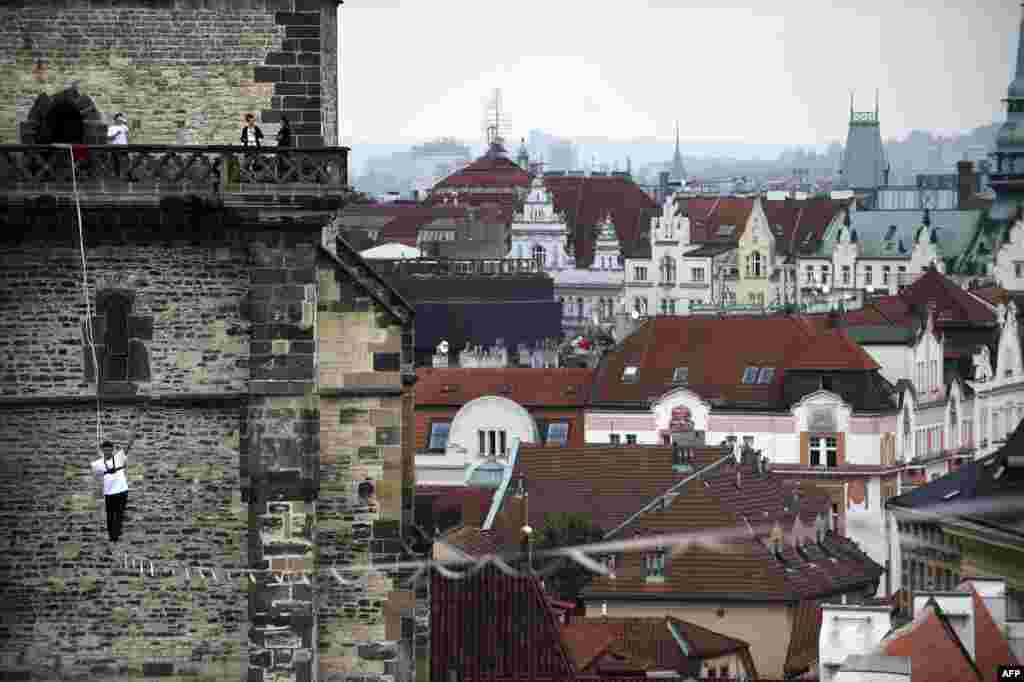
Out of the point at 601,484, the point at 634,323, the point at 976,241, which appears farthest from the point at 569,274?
the point at 601,484

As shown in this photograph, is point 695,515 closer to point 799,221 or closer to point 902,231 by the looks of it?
point 902,231

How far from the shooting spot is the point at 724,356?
107 metres

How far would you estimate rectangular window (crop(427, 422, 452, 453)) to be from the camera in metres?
99.0

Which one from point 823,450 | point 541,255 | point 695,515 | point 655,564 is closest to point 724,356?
point 823,450

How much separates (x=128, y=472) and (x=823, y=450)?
68.6m

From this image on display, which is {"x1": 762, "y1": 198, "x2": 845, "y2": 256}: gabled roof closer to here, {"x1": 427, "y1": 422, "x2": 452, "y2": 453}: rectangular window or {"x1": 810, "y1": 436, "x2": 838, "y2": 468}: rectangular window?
{"x1": 810, "y1": 436, "x2": 838, "y2": 468}: rectangular window

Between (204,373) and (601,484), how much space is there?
43129 mm

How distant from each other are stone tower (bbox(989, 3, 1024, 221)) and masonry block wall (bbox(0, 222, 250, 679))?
97.9 m

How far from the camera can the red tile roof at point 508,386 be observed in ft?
338

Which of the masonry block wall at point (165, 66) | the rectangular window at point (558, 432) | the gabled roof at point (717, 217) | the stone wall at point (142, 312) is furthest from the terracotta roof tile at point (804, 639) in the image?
the gabled roof at point (717, 217)

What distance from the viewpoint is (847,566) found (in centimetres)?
7088

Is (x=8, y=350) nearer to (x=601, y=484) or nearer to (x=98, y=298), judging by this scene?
(x=98, y=298)

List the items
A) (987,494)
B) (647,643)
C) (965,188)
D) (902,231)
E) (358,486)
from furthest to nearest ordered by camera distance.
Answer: (965,188) < (902,231) < (647,643) < (987,494) < (358,486)

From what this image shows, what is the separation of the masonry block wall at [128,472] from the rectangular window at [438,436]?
64601 mm
